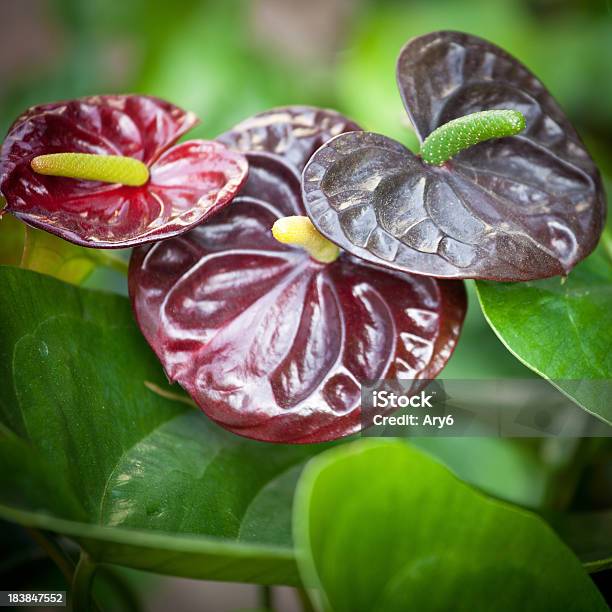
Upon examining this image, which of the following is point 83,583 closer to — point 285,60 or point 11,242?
point 11,242

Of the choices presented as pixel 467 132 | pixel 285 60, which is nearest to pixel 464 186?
pixel 467 132

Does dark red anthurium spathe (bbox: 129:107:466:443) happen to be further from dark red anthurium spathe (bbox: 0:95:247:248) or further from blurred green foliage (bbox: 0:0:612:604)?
blurred green foliage (bbox: 0:0:612:604)

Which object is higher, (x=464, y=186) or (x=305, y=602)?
(x=464, y=186)

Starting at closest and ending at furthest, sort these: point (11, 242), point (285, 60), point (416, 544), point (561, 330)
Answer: point (416, 544)
point (561, 330)
point (11, 242)
point (285, 60)

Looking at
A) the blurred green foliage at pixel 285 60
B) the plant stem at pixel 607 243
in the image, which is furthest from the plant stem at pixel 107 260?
the blurred green foliage at pixel 285 60

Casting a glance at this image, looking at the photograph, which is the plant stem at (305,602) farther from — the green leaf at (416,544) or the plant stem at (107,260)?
the plant stem at (107,260)

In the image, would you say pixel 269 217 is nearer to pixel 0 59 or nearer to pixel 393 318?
pixel 393 318
